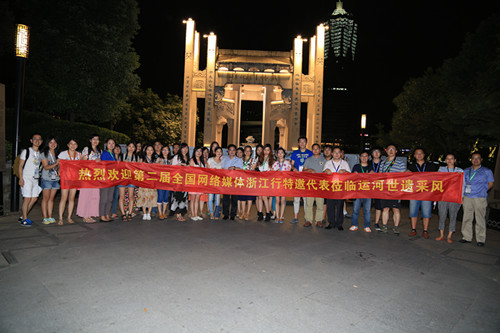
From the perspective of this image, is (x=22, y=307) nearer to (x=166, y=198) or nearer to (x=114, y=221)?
(x=114, y=221)

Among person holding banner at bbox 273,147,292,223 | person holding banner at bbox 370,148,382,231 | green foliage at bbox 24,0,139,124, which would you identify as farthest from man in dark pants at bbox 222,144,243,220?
green foliage at bbox 24,0,139,124

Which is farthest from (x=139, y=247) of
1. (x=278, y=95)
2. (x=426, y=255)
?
(x=278, y=95)

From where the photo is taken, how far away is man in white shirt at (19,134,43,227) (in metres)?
5.70

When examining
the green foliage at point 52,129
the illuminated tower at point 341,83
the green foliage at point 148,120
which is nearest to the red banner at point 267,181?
the green foliage at point 52,129

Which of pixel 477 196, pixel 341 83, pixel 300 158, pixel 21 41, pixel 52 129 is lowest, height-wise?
pixel 477 196

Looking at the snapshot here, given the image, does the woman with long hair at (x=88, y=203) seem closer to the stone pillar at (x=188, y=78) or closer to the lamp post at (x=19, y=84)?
the lamp post at (x=19, y=84)

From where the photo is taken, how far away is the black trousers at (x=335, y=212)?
632 centimetres

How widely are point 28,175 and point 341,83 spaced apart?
3281 inches

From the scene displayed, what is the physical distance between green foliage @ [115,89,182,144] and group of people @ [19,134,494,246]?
63.3 feet

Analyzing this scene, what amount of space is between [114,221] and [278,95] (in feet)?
60.1

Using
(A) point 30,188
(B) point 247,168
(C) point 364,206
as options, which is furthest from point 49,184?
(C) point 364,206

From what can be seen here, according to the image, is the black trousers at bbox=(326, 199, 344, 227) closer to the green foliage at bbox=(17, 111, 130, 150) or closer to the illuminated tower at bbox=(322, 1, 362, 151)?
the green foliage at bbox=(17, 111, 130, 150)

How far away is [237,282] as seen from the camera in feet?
11.3

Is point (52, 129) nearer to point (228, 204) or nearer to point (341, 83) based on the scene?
point (228, 204)
